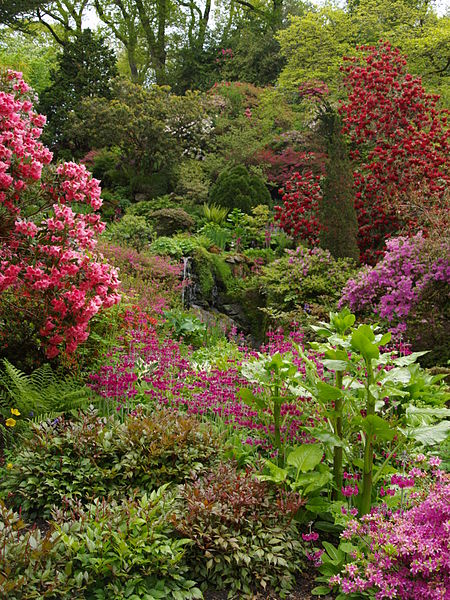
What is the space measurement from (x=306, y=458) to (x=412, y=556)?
0.87 metres

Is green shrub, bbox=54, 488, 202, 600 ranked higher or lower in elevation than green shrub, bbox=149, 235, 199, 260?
lower

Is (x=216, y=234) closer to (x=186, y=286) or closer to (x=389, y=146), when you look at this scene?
(x=186, y=286)

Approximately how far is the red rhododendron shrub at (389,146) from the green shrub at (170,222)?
3.55 meters

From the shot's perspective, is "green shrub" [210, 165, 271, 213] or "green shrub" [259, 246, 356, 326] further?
"green shrub" [210, 165, 271, 213]

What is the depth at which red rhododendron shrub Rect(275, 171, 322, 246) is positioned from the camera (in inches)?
395

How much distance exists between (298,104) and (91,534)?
16.6 meters

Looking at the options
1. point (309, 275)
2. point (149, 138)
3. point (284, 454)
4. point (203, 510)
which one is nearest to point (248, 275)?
point (309, 275)

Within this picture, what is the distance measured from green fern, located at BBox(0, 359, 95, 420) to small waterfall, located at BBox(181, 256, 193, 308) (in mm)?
4415

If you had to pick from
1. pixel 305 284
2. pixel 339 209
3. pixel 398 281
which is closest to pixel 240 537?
pixel 398 281

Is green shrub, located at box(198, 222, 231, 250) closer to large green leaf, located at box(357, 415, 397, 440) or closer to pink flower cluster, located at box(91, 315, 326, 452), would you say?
pink flower cluster, located at box(91, 315, 326, 452)

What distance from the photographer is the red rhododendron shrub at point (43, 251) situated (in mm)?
4508

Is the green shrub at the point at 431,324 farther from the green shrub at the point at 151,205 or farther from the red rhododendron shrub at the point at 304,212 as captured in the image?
the green shrub at the point at 151,205

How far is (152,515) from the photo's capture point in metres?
2.74

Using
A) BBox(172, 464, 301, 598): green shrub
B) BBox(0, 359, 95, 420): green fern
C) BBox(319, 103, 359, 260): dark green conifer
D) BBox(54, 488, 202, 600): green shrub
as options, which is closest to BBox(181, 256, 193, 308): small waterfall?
BBox(319, 103, 359, 260): dark green conifer
